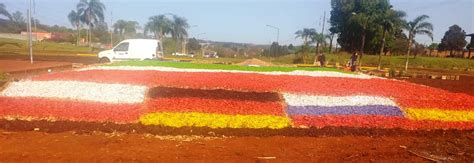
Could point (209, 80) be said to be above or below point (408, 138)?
above

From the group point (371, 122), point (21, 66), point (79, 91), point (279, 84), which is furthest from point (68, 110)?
point (21, 66)

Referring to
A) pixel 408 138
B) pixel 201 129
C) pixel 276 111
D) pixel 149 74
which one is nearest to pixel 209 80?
pixel 149 74

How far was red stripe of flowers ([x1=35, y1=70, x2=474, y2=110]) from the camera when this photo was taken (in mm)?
15203

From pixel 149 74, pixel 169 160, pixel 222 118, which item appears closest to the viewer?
pixel 169 160

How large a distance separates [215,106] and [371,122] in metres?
4.53

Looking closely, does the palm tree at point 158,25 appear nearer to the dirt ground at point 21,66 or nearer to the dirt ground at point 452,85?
the dirt ground at point 21,66

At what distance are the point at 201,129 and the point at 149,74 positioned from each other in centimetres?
672

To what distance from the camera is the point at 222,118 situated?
12180 millimetres

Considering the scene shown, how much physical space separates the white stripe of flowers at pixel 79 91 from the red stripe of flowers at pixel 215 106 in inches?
33.4

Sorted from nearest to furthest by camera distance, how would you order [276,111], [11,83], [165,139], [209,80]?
[165,139]
[276,111]
[11,83]
[209,80]

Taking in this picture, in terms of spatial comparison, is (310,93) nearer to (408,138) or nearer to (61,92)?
(408,138)

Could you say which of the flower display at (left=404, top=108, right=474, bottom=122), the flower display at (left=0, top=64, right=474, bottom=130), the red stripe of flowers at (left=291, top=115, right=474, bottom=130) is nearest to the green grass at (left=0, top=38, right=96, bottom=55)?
the flower display at (left=0, top=64, right=474, bottom=130)

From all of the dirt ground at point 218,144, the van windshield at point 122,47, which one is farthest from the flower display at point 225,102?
the van windshield at point 122,47

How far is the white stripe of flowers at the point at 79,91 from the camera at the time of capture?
13180mm
